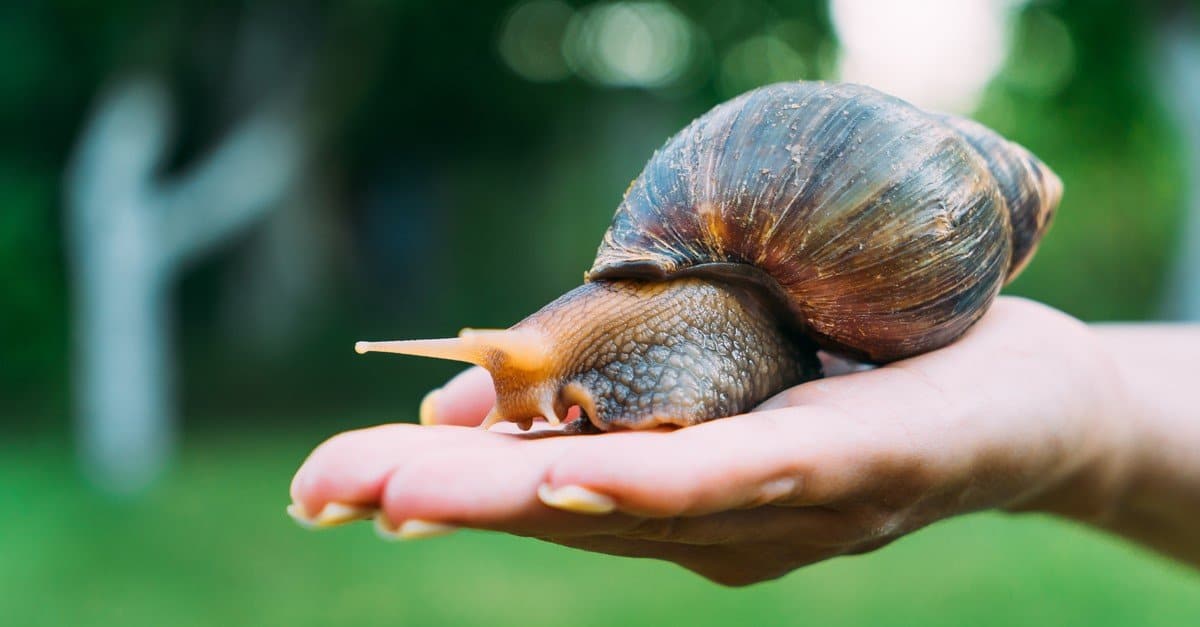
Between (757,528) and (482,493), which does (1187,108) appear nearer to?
(757,528)

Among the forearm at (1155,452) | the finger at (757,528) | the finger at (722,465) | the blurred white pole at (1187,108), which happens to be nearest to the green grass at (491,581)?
the forearm at (1155,452)

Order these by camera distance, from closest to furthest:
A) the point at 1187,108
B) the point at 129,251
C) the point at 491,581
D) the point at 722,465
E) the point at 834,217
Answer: the point at 722,465, the point at 834,217, the point at 491,581, the point at 129,251, the point at 1187,108

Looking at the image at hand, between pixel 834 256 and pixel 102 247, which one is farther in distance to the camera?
pixel 102 247

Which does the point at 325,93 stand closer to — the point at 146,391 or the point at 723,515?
the point at 146,391

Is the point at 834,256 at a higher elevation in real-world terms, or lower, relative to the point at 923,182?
lower

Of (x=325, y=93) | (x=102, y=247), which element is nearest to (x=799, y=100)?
(x=102, y=247)

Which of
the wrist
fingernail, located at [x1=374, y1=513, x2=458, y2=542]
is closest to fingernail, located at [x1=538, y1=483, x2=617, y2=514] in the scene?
fingernail, located at [x1=374, y1=513, x2=458, y2=542]

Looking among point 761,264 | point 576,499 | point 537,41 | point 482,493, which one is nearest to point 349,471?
point 482,493
